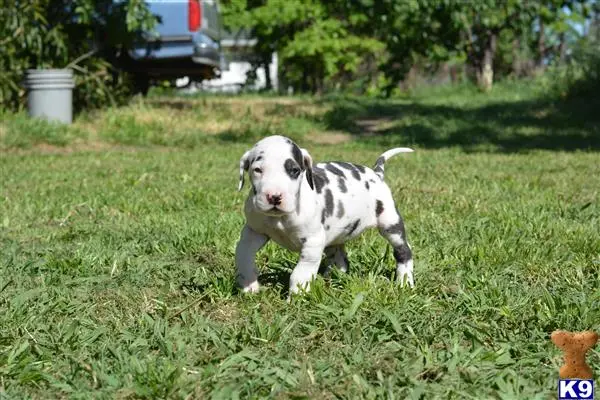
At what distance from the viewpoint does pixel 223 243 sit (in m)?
5.42

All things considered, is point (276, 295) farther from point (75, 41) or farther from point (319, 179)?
point (75, 41)

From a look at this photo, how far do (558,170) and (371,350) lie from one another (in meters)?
6.92

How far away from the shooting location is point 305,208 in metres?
3.98

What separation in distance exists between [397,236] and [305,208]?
66 cm

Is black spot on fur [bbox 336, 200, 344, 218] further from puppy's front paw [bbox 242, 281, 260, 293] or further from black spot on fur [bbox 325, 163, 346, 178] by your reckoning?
puppy's front paw [bbox 242, 281, 260, 293]

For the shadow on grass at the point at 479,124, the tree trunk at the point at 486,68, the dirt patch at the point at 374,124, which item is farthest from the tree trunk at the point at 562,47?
the dirt patch at the point at 374,124

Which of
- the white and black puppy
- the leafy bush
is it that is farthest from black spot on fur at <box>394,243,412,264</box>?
the leafy bush

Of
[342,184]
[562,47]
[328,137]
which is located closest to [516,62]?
[562,47]

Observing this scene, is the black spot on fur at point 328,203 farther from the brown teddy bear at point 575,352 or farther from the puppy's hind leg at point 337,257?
the brown teddy bear at point 575,352

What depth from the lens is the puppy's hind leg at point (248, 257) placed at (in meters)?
4.12

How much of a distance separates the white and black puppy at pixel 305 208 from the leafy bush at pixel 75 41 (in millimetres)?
10623

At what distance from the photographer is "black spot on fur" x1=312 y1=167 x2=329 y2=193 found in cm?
418

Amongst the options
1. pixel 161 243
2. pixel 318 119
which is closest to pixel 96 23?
pixel 318 119

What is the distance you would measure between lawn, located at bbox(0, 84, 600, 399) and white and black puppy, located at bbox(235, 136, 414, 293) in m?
0.16
